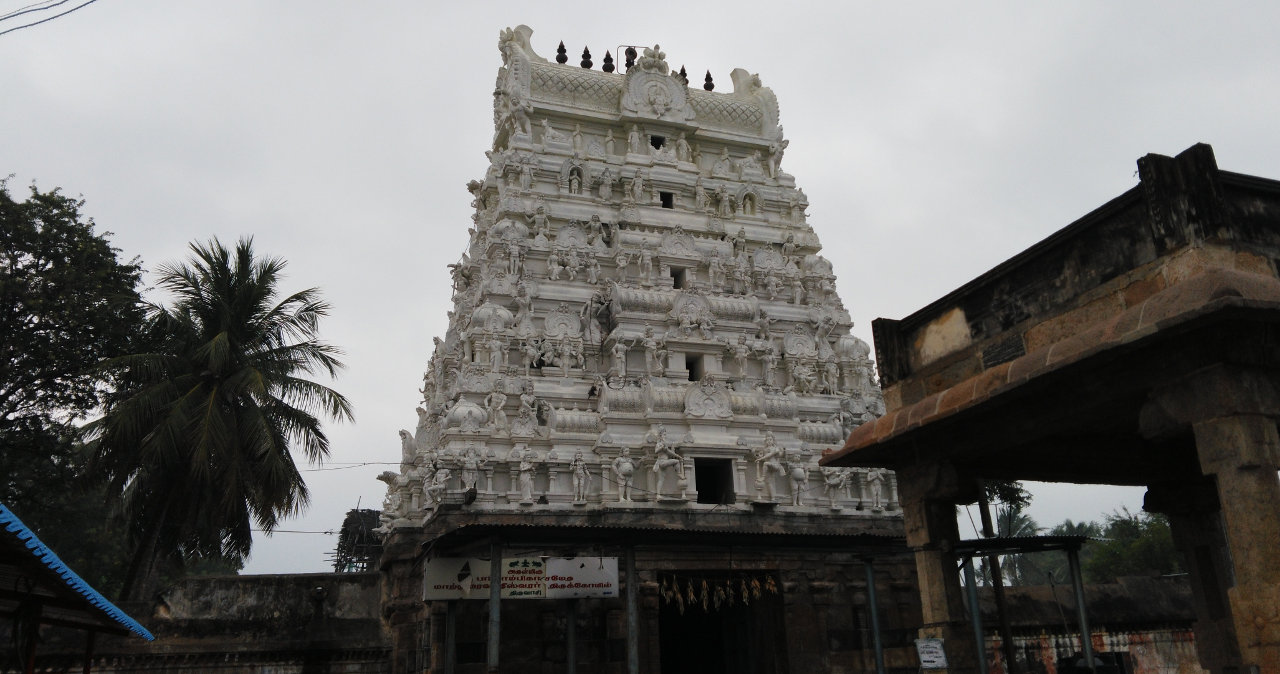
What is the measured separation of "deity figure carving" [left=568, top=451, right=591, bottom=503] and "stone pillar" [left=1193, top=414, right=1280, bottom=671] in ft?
50.8

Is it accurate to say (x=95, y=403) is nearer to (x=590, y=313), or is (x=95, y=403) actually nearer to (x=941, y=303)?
(x=590, y=313)

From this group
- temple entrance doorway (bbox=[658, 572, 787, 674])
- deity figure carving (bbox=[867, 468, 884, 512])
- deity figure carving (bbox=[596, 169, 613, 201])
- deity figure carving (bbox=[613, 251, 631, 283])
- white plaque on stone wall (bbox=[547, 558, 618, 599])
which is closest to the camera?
white plaque on stone wall (bbox=[547, 558, 618, 599])

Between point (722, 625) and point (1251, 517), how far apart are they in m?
18.0

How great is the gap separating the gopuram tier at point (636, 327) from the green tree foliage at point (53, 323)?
7.94 metres

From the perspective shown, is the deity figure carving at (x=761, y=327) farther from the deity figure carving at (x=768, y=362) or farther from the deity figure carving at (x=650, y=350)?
the deity figure carving at (x=650, y=350)

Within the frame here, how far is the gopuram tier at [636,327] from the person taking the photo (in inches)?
830

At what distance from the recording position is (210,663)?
1919 centimetres

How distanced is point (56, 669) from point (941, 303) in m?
18.5

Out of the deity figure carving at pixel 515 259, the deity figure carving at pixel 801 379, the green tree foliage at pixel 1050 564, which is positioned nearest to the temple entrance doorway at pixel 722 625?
the deity figure carving at pixel 801 379

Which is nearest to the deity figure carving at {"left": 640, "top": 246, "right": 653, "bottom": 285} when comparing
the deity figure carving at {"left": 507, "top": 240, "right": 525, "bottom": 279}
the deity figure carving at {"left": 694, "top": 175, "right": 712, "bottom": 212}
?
the deity figure carving at {"left": 694, "top": 175, "right": 712, "bottom": 212}

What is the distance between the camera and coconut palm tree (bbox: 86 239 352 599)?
69.3 ft

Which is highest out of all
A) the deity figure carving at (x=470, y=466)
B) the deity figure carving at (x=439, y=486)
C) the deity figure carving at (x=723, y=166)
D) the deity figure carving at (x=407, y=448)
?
the deity figure carving at (x=723, y=166)

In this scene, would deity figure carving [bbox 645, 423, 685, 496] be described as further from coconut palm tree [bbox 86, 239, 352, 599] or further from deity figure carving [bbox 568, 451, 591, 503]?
coconut palm tree [bbox 86, 239, 352, 599]

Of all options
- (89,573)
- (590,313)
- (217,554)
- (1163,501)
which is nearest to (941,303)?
(1163,501)
